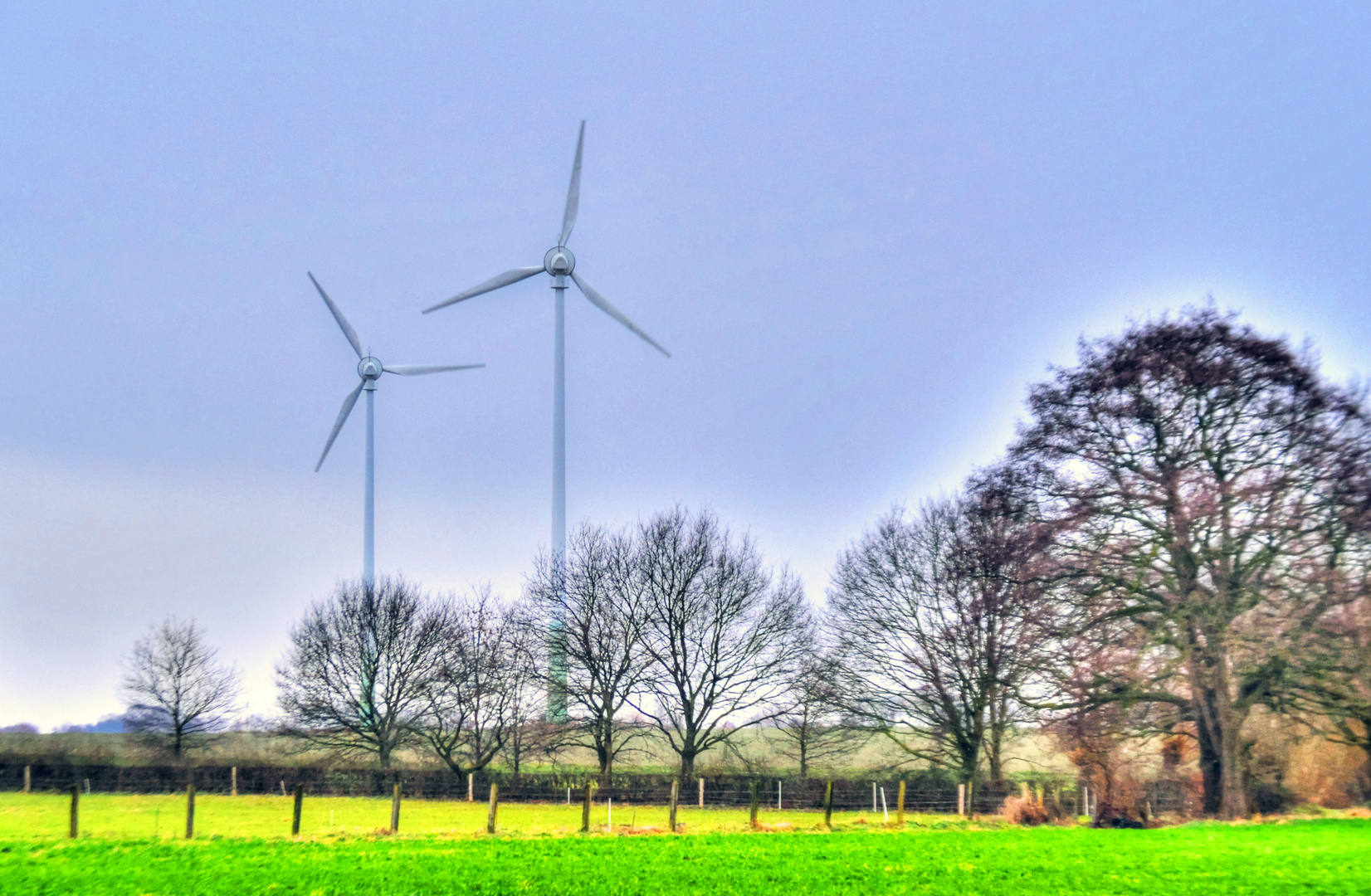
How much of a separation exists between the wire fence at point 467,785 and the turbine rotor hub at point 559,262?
27184 millimetres

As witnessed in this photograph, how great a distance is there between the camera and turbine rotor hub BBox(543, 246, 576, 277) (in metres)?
60.9

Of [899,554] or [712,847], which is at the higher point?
[899,554]

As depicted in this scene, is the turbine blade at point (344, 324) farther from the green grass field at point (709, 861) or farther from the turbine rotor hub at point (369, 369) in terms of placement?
the green grass field at point (709, 861)

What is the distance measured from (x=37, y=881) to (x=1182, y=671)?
2780 centimetres

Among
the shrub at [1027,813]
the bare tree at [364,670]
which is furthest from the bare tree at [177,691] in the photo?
the shrub at [1027,813]

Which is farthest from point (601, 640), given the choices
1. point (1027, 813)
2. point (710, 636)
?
point (1027, 813)

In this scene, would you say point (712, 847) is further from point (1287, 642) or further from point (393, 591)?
point (393, 591)

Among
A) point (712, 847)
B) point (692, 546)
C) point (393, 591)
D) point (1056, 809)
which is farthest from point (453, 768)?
point (712, 847)

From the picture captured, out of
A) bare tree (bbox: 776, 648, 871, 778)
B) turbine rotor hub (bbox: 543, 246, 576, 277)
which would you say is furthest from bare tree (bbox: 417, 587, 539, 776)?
turbine rotor hub (bbox: 543, 246, 576, 277)

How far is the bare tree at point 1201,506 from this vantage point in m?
30.6

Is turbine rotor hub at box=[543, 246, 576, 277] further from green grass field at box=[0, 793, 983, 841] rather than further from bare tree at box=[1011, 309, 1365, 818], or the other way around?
bare tree at box=[1011, 309, 1365, 818]

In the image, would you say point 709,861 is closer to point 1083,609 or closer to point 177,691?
point 1083,609

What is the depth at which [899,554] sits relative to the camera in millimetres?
48750

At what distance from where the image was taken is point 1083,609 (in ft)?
106
